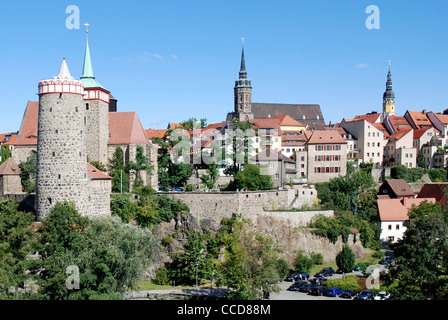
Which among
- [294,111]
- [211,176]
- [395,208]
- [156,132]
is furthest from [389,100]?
[211,176]

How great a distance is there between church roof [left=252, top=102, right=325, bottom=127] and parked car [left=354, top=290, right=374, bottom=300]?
190 feet

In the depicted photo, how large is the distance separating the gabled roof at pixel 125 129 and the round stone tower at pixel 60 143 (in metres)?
12.2

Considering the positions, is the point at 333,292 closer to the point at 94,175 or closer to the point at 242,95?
the point at 94,175

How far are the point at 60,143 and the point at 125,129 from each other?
563 inches

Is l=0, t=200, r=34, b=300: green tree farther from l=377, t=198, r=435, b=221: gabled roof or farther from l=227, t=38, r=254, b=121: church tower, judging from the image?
l=227, t=38, r=254, b=121: church tower

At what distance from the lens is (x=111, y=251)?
26.8 meters

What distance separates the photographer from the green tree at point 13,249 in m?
25.4

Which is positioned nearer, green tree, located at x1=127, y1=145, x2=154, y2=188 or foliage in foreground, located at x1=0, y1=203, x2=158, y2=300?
foliage in foreground, located at x1=0, y1=203, x2=158, y2=300

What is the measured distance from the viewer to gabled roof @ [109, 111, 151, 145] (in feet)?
159

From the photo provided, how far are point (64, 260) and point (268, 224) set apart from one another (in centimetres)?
2331

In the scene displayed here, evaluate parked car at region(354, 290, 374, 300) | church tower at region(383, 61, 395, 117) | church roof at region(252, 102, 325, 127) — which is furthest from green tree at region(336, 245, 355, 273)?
church tower at region(383, 61, 395, 117)

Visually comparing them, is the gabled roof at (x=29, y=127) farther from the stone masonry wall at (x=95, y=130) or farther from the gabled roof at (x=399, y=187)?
the gabled roof at (x=399, y=187)

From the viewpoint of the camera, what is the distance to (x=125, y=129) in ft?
162
